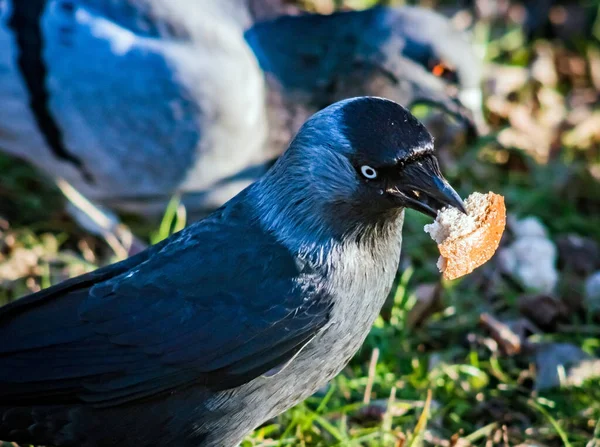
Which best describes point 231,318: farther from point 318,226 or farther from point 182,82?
point 182,82

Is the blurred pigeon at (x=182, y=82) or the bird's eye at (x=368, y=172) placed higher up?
the bird's eye at (x=368, y=172)

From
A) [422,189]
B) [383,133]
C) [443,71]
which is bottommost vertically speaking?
[443,71]

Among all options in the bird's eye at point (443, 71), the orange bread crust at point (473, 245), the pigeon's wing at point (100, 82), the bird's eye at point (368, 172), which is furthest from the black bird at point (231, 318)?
the bird's eye at point (443, 71)

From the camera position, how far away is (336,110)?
2.75 m

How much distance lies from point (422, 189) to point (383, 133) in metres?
0.20

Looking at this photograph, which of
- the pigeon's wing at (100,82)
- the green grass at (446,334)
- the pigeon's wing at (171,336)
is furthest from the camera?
the pigeon's wing at (100,82)

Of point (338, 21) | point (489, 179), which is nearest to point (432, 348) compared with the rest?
point (489, 179)

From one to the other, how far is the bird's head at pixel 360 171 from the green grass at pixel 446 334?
0.90 m

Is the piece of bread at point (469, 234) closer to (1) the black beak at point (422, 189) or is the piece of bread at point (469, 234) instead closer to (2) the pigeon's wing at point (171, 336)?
(1) the black beak at point (422, 189)

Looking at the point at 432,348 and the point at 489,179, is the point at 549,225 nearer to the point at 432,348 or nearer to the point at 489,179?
the point at 489,179

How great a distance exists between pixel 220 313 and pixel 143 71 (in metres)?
2.01

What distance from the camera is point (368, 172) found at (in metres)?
2.66

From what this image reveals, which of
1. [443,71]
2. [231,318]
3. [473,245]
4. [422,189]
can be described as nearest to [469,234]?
[473,245]

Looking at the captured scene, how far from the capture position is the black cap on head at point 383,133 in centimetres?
260
